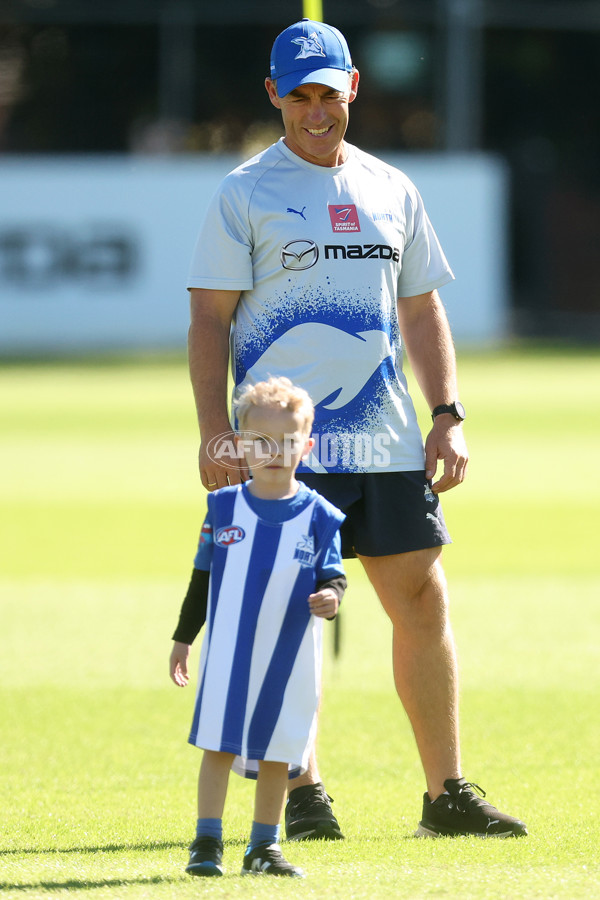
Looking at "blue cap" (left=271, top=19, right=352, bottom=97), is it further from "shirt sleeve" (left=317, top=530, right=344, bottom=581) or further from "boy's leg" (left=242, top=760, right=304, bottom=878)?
"boy's leg" (left=242, top=760, right=304, bottom=878)

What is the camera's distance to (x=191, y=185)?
28938 mm

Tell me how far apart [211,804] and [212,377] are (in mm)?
1203

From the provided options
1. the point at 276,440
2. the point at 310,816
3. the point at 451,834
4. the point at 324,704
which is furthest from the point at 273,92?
the point at 324,704

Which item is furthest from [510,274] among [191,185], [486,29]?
[191,185]

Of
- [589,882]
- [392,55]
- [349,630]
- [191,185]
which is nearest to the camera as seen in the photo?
[589,882]

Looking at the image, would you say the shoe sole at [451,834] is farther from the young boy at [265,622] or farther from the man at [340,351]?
the young boy at [265,622]

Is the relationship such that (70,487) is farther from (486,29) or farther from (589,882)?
(486,29)

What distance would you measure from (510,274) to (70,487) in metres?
25.8

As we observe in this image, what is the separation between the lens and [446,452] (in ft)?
14.7

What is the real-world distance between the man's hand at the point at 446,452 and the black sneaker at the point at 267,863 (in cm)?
128

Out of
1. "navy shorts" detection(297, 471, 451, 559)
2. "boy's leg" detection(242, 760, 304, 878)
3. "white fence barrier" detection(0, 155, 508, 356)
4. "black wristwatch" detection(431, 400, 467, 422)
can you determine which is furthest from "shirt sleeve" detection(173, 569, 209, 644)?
"white fence barrier" detection(0, 155, 508, 356)

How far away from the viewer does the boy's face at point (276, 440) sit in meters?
3.71

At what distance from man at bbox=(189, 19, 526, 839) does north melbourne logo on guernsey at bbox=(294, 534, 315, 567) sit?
0.48 metres

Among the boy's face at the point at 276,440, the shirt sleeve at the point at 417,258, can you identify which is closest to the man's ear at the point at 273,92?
the shirt sleeve at the point at 417,258
